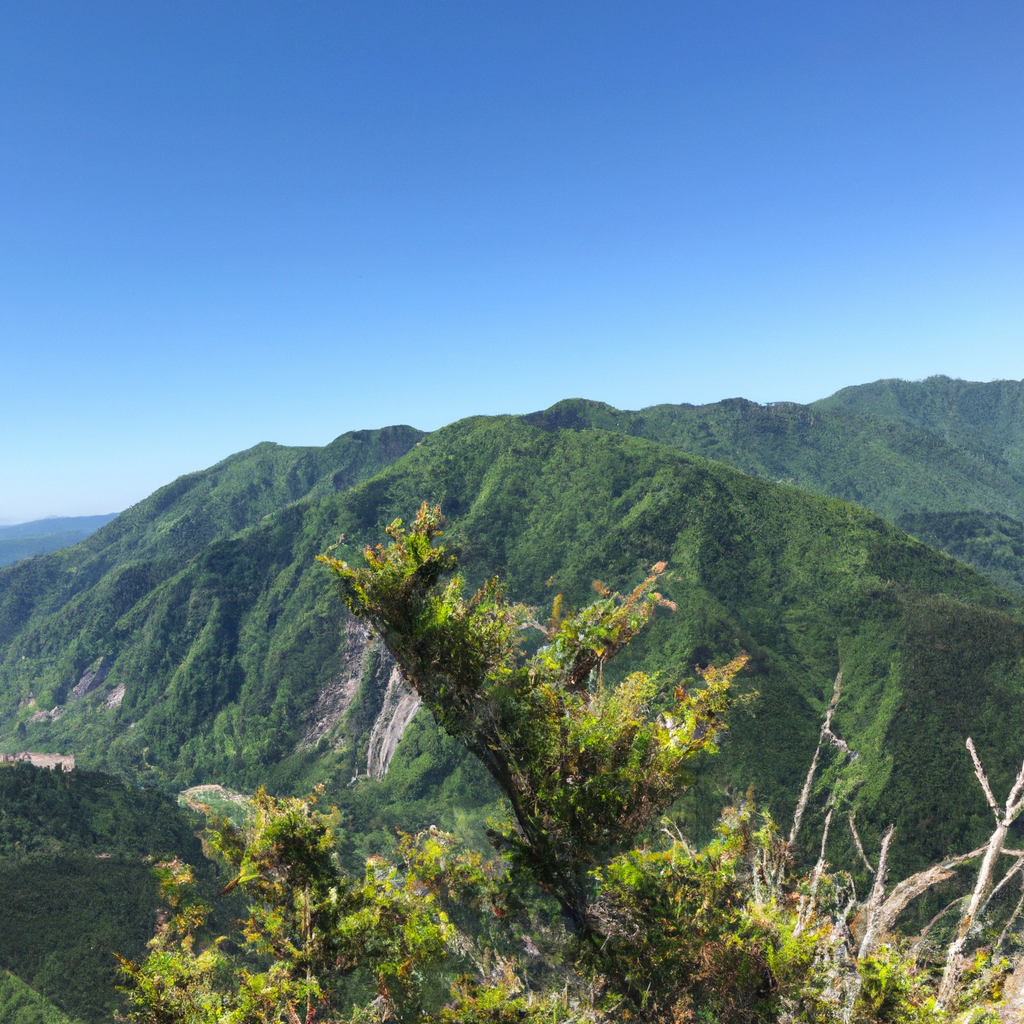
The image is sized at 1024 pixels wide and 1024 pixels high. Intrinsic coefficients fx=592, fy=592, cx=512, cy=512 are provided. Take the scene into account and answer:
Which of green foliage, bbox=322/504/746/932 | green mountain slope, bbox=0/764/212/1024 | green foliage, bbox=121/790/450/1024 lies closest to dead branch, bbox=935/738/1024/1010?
green foliage, bbox=322/504/746/932

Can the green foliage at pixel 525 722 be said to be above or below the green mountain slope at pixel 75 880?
above

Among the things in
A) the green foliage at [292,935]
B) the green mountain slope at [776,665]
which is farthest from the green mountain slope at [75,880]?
the green foliage at [292,935]

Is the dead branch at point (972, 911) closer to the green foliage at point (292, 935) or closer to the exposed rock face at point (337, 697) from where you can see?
the green foliage at point (292, 935)

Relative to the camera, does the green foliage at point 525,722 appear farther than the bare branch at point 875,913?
Yes

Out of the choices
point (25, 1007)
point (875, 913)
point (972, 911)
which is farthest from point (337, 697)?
point (972, 911)

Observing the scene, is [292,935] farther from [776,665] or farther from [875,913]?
[776,665]

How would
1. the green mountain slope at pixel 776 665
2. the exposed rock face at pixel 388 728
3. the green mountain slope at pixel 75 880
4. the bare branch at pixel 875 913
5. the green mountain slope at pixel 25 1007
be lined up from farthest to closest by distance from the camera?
the exposed rock face at pixel 388 728 → the green mountain slope at pixel 776 665 → the green mountain slope at pixel 75 880 → the green mountain slope at pixel 25 1007 → the bare branch at pixel 875 913

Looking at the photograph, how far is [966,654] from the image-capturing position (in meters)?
113

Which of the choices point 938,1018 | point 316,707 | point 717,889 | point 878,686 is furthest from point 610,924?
point 316,707

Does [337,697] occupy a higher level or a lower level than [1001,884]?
lower

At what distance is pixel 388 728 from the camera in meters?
172

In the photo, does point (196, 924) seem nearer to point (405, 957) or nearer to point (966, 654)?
point (405, 957)

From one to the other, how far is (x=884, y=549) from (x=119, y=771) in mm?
237451

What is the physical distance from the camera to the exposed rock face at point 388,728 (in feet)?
550
